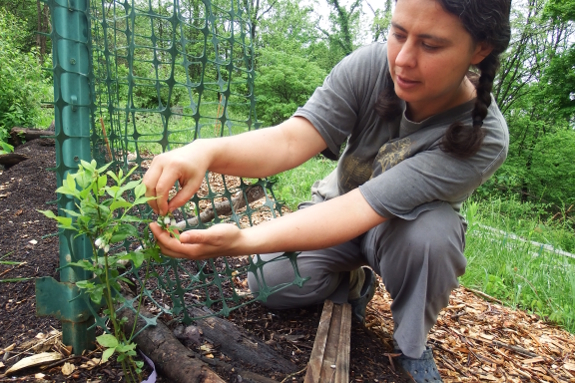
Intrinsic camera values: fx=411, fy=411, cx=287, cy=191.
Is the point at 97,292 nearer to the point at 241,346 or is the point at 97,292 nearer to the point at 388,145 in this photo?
the point at 241,346

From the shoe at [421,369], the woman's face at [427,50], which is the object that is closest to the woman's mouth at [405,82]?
the woman's face at [427,50]

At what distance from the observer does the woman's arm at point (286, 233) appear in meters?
1.04

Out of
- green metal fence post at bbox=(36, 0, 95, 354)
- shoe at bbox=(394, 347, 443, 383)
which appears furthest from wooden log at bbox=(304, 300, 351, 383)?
green metal fence post at bbox=(36, 0, 95, 354)

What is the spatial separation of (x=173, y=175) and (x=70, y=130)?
0.35 metres

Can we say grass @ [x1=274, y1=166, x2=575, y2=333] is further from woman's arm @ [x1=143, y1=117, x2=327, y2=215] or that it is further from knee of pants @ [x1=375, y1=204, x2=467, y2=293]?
woman's arm @ [x1=143, y1=117, x2=327, y2=215]

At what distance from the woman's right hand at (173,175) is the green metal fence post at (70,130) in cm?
27

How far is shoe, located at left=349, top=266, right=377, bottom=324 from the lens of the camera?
1812mm

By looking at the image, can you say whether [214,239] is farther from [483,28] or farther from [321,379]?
[483,28]

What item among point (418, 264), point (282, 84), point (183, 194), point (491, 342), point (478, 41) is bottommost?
point (491, 342)

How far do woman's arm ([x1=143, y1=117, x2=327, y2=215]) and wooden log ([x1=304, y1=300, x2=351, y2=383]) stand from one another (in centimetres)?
60

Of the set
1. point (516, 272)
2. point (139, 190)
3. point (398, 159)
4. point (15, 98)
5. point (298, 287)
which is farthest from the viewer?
point (15, 98)

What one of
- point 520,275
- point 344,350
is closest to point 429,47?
point 344,350

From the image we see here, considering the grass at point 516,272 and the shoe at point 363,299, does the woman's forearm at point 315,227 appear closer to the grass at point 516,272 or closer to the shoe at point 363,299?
the shoe at point 363,299

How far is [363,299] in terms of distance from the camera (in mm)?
1855
